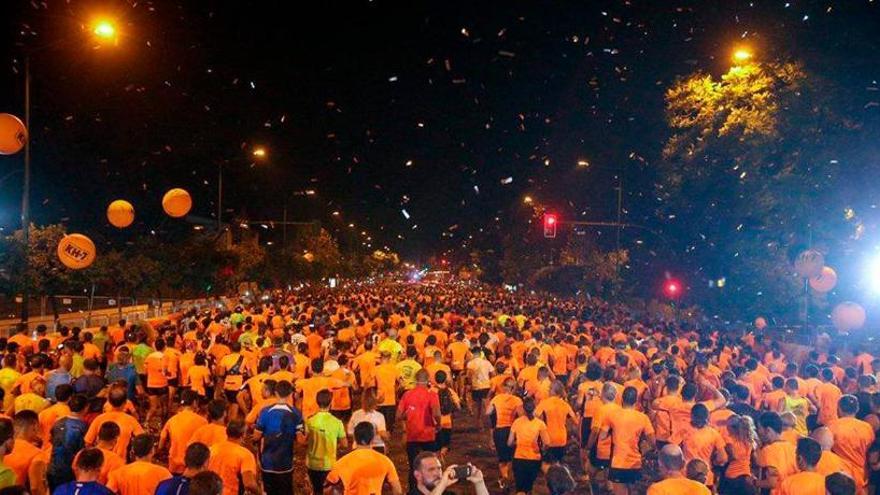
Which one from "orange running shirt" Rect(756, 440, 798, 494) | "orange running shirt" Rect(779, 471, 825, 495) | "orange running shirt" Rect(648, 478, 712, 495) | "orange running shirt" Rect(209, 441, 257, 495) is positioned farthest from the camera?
"orange running shirt" Rect(756, 440, 798, 494)

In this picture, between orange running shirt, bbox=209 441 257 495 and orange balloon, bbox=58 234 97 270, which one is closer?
orange running shirt, bbox=209 441 257 495

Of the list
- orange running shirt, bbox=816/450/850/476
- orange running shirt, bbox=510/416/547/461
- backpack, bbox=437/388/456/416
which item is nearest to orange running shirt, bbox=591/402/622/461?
orange running shirt, bbox=510/416/547/461

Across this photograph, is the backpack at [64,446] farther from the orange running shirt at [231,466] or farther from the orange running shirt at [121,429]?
the orange running shirt at [231,466]

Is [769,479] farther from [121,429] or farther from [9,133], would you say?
[9,133]

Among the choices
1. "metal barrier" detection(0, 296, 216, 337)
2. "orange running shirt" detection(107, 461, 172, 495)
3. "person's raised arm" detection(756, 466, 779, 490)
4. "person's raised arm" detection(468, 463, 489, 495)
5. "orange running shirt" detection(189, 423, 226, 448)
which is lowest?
"person's raised arm" detection(756, 466, 779, 490)

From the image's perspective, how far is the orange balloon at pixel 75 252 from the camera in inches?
686

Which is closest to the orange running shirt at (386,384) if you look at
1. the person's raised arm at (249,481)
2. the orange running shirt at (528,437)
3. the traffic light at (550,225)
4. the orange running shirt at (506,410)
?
the orange running shirt at (506,410)

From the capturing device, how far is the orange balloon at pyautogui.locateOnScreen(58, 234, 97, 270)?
17.4 m

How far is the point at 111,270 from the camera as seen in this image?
1048 inches

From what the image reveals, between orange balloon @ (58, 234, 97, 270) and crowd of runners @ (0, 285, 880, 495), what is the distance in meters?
2.20

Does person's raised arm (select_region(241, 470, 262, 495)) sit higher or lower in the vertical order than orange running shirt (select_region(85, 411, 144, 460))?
lower

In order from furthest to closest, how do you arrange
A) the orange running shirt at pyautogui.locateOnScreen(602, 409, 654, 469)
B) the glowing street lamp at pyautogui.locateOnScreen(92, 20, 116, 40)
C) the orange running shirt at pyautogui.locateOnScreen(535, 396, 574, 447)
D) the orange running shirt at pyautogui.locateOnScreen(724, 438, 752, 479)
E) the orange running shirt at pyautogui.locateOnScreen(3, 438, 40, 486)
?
the glowing street lamp at pyautogui.locateOnScreen(92, 20, 116, 40) → the orange running shirt at pyautogui.locateOnScreen(535, 396, 574, 447) → the orange running shirt at pyautogui.locateOnScreen(602, 409, 654, 469) → the orange running shirt at pyautogui.locateOnScreen(724, 438, 752, 479) → the orange running shirt at pyautogui.locateOnScreen(3, 438, 40, 486)

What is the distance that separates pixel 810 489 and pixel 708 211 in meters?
23.3

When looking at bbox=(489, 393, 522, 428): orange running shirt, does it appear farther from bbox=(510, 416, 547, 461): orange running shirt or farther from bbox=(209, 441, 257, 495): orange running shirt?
bbox=(209, 441, 257, 495): orange running shirt
